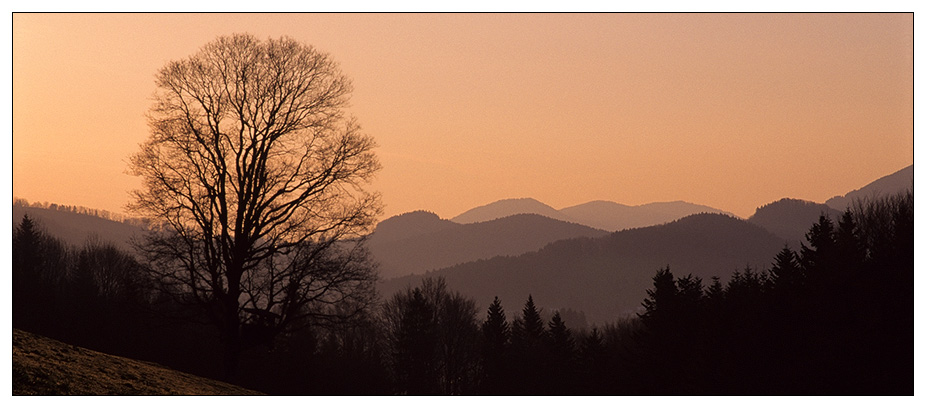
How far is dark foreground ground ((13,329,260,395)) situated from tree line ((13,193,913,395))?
64.7 inches

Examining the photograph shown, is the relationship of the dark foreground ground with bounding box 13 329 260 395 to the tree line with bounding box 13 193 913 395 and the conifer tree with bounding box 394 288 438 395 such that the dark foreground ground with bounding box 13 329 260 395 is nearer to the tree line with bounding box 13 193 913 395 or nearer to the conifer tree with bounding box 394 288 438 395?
the tree line with bounding box 13 193 913 395

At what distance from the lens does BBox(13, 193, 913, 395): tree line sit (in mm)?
24125

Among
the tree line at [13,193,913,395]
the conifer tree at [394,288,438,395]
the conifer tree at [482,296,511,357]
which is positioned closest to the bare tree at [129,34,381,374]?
the tree line at [13,193,913,395]

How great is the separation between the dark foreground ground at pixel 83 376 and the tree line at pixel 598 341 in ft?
5.39

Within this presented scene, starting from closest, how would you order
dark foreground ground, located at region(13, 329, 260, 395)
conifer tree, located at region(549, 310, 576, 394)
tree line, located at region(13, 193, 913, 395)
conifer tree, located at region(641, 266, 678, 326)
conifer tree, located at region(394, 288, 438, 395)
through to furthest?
dark foreground ground, located at region(13, 329, 260, 395) < tree line, located at region(13, 193, 913, 395) < conifer tree, located at region(641, 266, 678, 326) < conifer tree, located at region(394, 288, 438, 395) < conifer tree, located at region(549, 310, 576, 394)

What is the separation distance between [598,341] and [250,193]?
59.5m

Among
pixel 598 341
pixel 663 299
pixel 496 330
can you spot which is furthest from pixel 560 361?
pixel 663 299

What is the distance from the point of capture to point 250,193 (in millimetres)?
22219

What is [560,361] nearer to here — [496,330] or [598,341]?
[598,341]

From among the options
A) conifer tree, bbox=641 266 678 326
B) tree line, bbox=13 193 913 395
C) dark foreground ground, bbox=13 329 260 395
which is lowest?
dark foreground ground, bbox=13 329 260 395

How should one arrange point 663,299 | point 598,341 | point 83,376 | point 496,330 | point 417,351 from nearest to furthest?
point 83,376 < point 663,299 < point 417,351 < point 598,341 < point 496,330
